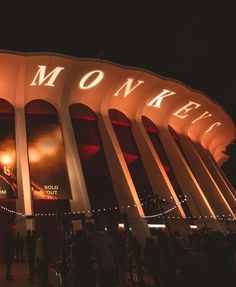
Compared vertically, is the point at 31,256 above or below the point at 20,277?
above

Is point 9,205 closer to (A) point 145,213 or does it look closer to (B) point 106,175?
(B) point 106,175

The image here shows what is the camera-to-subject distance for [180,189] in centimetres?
2180

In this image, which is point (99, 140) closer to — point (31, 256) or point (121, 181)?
point (121, 181)

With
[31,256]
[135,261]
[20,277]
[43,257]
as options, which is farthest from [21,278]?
[135,261]

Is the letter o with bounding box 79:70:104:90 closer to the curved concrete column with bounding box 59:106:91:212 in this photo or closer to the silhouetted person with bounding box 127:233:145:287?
the curved concrete column with bounding box 59:106:91:212

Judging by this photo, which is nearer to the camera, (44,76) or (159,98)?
(44,76)

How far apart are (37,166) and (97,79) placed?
7.79 meters

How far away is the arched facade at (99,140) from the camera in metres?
16.6

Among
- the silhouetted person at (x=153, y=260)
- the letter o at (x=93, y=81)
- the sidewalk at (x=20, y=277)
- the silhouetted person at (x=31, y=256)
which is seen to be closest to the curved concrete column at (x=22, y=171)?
the sidewalk at (x=20, y=277)

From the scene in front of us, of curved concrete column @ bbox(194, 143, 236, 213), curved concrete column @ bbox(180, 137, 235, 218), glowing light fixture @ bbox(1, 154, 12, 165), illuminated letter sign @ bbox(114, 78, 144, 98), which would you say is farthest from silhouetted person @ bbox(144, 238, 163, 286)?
curved concrete column @ bbox(194, 143, 236, 213)

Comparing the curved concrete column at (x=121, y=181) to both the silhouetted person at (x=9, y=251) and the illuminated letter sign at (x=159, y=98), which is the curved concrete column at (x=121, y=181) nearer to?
the illuminated letter sign at (x=159, y=98)

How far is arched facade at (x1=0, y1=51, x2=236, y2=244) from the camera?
653 inches

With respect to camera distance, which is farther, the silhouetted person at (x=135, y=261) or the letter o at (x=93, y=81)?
the letter o at (x=93, y=81)

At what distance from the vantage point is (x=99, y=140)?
20.2 m
